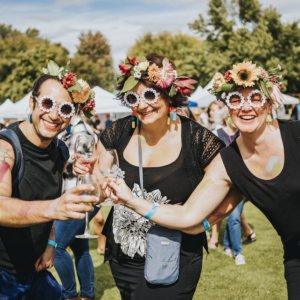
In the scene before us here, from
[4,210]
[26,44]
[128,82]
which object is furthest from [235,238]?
[26,44]

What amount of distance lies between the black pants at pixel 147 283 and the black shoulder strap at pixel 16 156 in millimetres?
1110

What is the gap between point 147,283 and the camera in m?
2.92

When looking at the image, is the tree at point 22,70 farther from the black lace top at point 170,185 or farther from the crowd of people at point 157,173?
the black lace top at point 170,185

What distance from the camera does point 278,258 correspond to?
6.26m

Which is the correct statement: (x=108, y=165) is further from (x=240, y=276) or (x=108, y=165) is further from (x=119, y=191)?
(x=240, y=276)

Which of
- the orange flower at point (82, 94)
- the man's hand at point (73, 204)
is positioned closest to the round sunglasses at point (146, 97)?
the orange flower at point (82, 94)

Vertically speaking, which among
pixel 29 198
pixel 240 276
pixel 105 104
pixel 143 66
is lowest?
pixel 240 276

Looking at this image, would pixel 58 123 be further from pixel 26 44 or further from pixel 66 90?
pixel 26 44

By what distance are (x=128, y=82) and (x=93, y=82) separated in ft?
174

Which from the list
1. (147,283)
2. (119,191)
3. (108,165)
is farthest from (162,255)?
(108,165)

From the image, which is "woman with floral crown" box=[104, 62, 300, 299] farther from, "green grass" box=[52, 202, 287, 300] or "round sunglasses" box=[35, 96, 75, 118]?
"green grass" box=[52, 202, 287, 300]

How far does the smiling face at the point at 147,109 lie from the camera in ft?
9.80

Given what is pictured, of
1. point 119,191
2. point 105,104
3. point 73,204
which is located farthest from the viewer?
point 105,104

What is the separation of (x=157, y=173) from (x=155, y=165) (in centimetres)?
9
